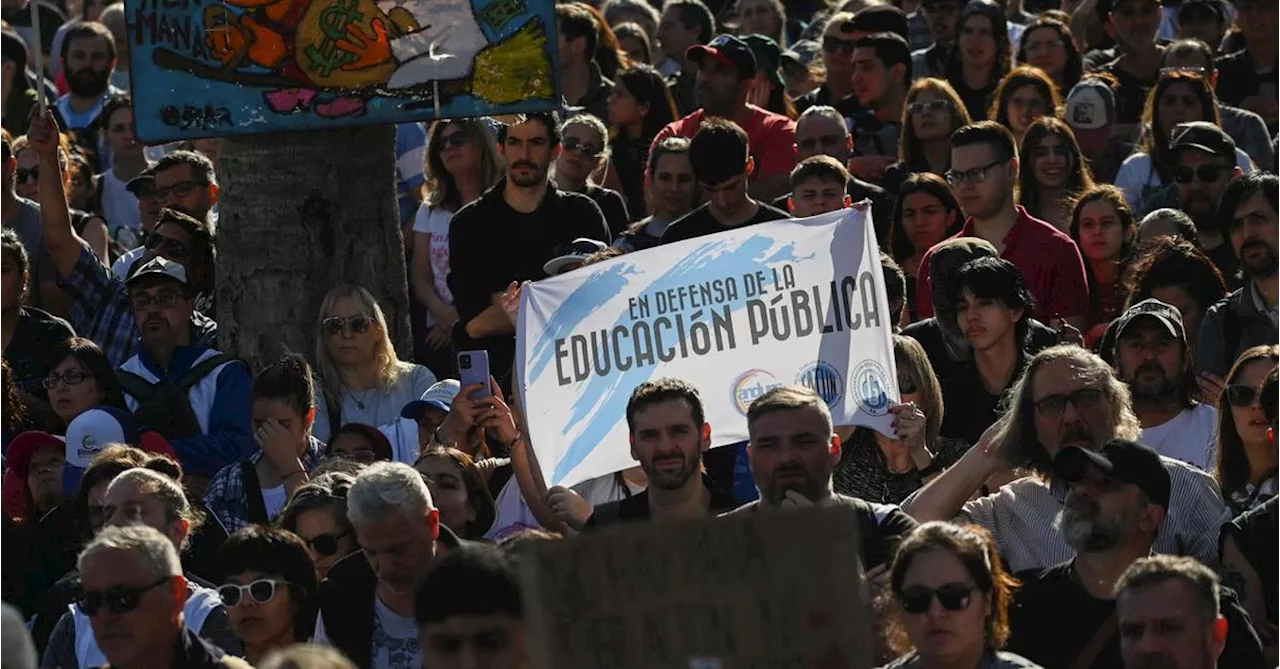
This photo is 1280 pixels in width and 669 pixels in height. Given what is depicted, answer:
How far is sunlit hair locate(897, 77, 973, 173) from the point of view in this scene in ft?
42.2

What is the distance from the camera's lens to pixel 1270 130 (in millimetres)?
Result: 14305

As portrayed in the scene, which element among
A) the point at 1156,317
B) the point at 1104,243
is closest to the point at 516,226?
the point at 1104,243

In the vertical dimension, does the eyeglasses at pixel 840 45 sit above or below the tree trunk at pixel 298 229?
above

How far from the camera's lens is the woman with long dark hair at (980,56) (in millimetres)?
14117

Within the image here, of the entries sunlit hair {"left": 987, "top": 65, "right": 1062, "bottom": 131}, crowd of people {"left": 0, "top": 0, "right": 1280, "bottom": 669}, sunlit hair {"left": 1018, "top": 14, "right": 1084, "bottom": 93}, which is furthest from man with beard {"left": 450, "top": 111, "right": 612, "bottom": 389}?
sunlit hair {"left": 1018, "top": 14, "right": 1084, "bottom": 93}

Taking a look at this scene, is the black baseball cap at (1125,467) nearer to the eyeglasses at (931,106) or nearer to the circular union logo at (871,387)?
the circular union logo at (871,387)

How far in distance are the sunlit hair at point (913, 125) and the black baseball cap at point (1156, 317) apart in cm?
323

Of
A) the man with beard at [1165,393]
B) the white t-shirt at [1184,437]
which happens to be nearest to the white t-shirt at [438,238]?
the man with beard at [1165,393]

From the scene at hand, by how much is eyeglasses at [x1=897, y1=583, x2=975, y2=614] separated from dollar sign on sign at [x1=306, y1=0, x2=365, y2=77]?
396 cm

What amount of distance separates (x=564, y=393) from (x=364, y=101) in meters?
1.38

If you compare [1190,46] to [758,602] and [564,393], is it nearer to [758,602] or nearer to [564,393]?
[564,393]

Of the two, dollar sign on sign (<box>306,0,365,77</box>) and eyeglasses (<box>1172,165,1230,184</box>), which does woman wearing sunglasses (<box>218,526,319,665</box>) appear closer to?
dollar sign on sign (<box>306,0,365,77</box>)

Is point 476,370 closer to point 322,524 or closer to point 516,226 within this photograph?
point 322,524

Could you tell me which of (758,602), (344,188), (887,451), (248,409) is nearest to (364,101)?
(344,188)
